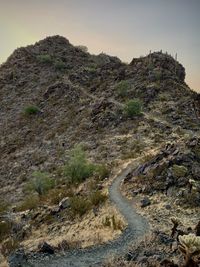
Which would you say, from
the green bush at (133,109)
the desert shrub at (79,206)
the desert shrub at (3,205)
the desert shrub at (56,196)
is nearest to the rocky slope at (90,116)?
the desert shrub at (3,205)

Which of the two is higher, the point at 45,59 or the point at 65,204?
the point at 45,59

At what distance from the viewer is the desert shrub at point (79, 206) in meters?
27.2

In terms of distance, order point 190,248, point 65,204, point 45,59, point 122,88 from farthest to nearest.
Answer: point 45,59 < point 122,88 < point 65,204 < point 190,248

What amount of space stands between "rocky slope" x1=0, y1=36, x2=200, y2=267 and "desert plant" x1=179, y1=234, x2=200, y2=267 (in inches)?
535

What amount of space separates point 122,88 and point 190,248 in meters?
56.7

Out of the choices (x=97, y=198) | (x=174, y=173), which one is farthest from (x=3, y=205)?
(x=174, y=173)

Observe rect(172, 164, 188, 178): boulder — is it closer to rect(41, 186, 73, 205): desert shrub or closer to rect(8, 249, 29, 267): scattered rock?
rect(41, 186, 73, 205): desert shrub

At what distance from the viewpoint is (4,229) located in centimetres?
2983

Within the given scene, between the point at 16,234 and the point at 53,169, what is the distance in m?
22.0

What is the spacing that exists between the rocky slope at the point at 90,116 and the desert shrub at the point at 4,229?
2.52 m

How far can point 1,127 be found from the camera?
72250 mm

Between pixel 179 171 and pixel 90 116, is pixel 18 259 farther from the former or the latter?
pixel 90 116

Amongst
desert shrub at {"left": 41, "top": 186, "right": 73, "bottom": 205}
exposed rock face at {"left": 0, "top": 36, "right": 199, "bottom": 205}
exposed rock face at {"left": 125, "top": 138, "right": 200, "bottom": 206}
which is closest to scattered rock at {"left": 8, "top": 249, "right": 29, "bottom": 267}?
exposed rock face at {"left": 125, "top": 138, "right": 200, "bottom": 206}

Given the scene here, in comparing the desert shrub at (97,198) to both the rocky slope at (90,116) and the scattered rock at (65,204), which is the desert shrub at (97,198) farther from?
the rocky slope at (90,116)
